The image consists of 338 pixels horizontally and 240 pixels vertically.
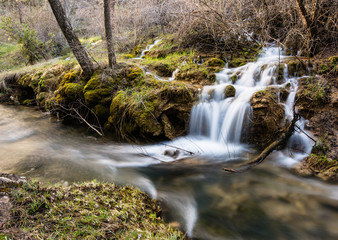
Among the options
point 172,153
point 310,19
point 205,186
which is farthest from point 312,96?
point 172,153

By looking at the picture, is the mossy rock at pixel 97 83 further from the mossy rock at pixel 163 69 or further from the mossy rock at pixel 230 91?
the mossy rock at pixel 230 91

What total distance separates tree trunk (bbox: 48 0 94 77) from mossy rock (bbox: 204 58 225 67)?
4.01m

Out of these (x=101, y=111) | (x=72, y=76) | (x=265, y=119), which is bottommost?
(x=101, y=111)

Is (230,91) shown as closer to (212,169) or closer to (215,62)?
(215,62)

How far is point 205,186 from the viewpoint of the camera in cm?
360

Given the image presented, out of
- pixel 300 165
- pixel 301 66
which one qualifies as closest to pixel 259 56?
pixel 301 66

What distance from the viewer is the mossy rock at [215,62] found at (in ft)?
22.4

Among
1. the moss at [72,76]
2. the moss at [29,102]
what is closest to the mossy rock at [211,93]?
the moss at [72,76]

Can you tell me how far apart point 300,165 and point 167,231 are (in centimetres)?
327

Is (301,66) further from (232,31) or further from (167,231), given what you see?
(167,231)

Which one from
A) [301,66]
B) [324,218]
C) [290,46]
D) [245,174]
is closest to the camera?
[324,218]

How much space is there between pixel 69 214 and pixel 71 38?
18.1 ft

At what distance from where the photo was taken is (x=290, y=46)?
693 centimetres

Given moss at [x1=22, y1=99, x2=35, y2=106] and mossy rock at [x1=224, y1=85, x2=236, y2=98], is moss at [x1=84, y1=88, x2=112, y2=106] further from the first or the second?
moss at [x1=22, y1=99, x2=35, y2=106]
